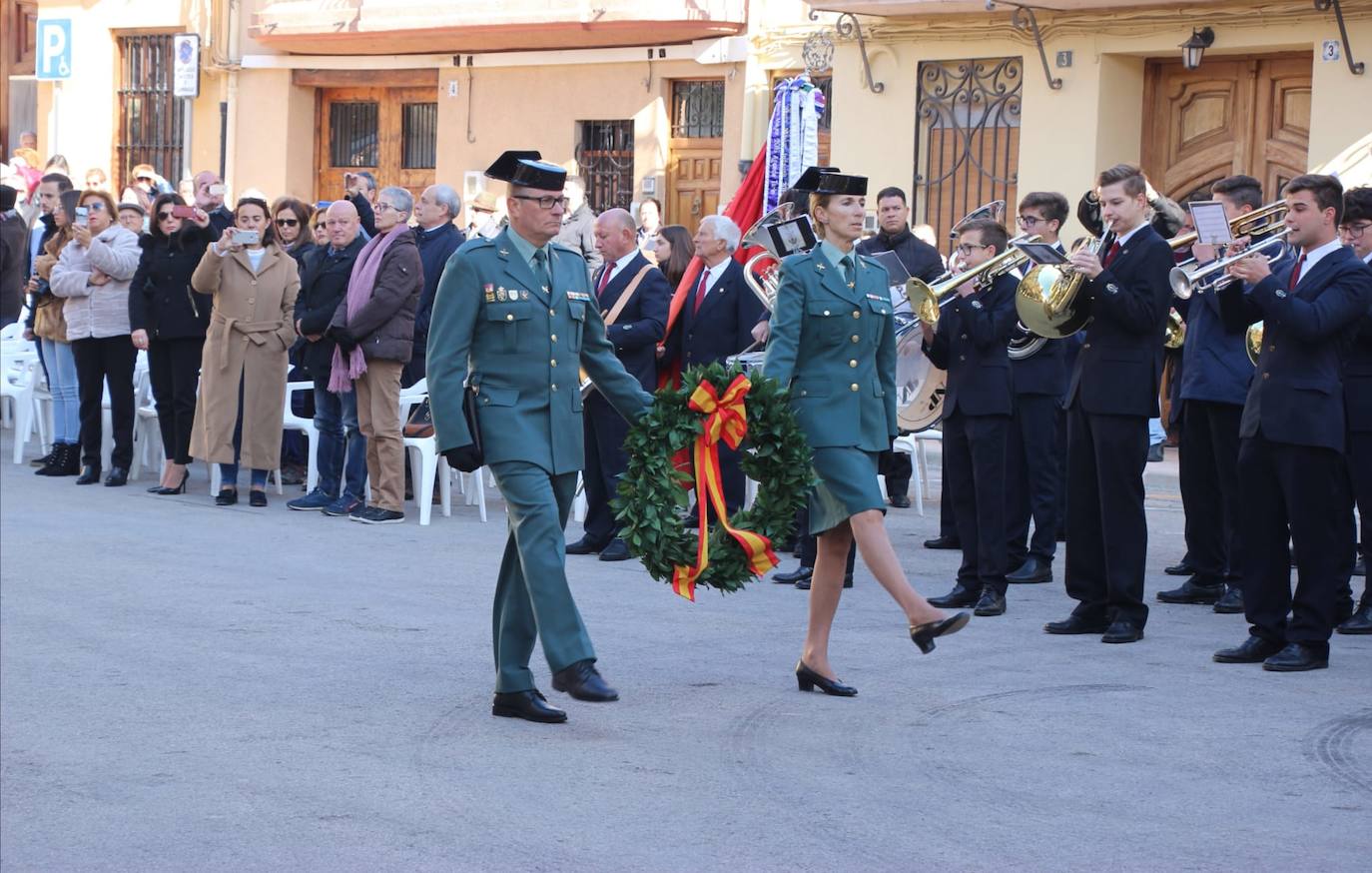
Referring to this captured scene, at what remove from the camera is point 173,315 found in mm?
13703

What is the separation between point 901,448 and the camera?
1327cm

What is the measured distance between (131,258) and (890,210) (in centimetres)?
538

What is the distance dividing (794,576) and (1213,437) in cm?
226

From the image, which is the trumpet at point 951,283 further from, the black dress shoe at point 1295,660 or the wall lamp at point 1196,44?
the wall lamp at point 1196,44

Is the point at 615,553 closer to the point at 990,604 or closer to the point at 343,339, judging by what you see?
the point at 343,339

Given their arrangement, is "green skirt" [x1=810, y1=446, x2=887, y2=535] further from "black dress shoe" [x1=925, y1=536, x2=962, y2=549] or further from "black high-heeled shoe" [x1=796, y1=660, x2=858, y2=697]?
"black dress shoe" [x1=925, y1=536, x2=962, y2=549]

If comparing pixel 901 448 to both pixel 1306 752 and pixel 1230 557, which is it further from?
pixel 1306 752

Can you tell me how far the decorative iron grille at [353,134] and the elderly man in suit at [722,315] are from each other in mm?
15149

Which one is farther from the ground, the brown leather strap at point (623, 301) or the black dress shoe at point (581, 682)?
the brown leather strap at point (623, 301)

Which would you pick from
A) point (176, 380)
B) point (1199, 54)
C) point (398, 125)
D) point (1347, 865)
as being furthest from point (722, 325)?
point (398, 125)

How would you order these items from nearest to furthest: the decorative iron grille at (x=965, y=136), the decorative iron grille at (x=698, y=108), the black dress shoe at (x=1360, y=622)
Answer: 1. the black dress shoe at (x=1360, y=622)
2. the decorative iron grille at (x=965, y=136)
3. the decorative iron grille at (x=698, y=108)

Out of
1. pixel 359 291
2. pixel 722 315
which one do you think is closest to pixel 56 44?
pixel 359 291

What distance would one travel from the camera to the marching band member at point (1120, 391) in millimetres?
8516

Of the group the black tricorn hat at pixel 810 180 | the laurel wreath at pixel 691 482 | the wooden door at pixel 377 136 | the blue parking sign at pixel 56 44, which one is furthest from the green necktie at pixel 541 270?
the blue parking sign at pixel 56 44
